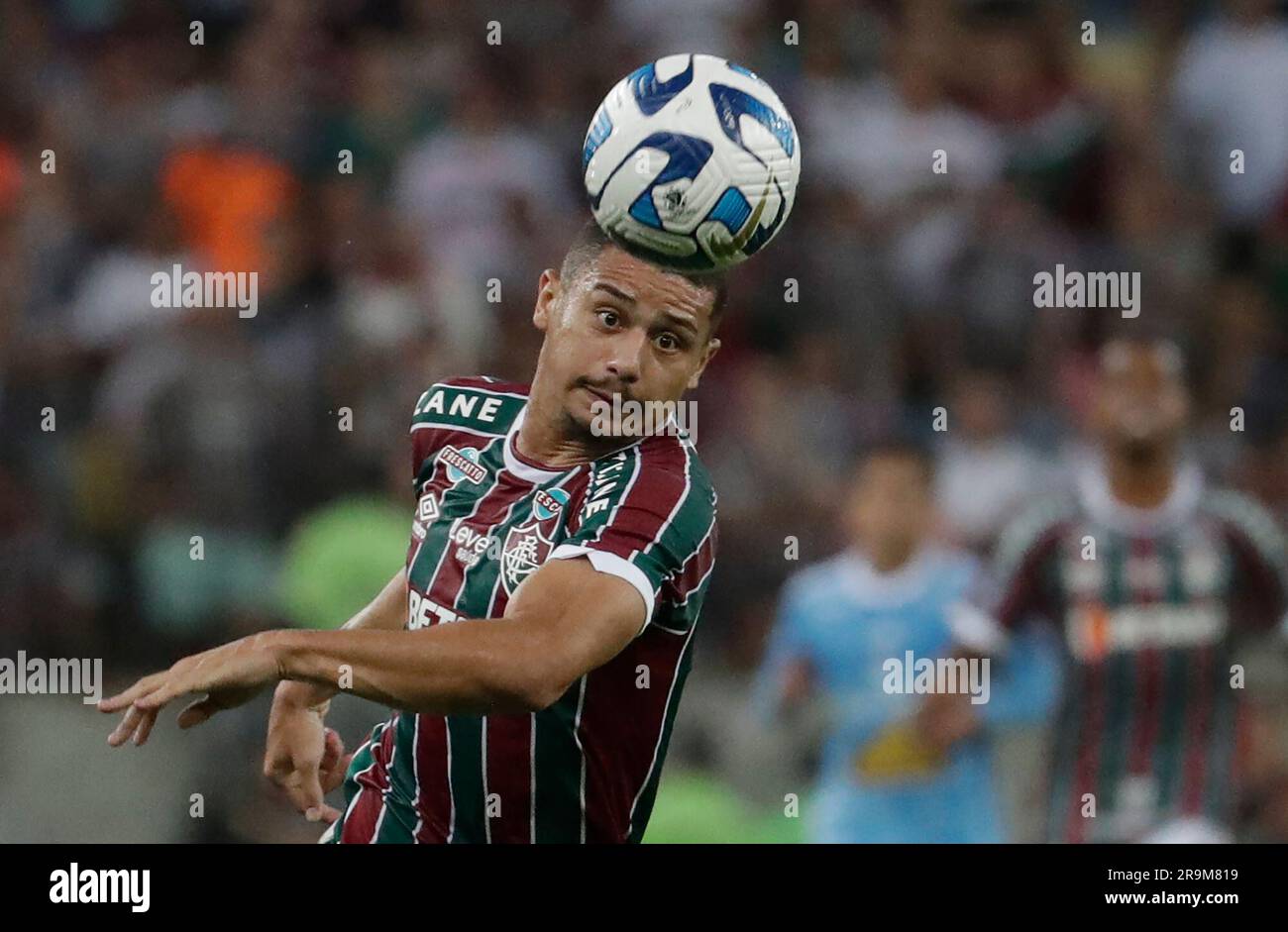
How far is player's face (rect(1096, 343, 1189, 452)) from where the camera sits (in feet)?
21.0

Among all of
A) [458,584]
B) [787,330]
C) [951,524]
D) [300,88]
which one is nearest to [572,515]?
[458,584]

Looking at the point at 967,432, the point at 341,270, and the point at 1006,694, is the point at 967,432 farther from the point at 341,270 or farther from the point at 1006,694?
the point at 341,270

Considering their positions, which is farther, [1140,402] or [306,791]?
[1140,402]

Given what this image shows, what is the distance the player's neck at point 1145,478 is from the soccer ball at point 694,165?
9.10 ft

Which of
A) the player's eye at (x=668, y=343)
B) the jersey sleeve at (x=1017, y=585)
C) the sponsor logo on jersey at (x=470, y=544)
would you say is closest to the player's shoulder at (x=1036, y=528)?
the jersey sleeve at (x=1017, y=585)

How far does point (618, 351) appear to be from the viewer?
3773 mm

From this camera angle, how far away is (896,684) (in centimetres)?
684

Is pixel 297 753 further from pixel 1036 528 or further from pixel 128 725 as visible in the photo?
pixel 1036 528

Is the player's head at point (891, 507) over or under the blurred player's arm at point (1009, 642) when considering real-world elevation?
over

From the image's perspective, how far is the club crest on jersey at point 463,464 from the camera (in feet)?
13.2

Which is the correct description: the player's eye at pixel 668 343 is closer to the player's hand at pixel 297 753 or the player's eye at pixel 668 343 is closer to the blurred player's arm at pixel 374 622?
the blurred player's arm at pixel 374 622
